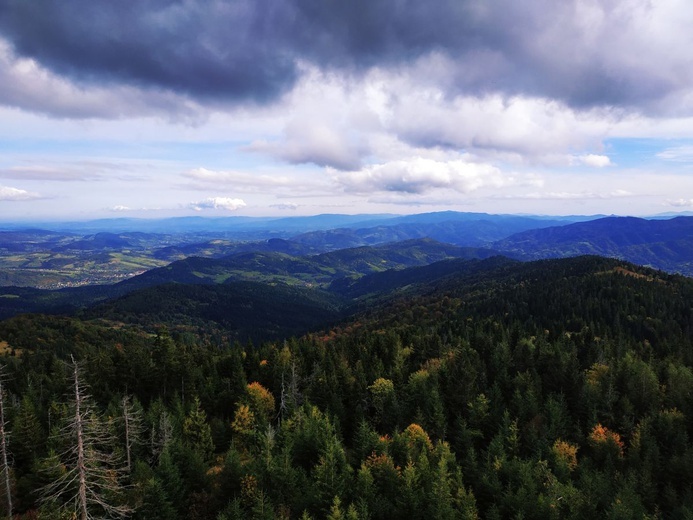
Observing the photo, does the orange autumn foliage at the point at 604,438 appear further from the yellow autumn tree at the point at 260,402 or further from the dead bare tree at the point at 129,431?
the dead bare tree at the point at 129,431

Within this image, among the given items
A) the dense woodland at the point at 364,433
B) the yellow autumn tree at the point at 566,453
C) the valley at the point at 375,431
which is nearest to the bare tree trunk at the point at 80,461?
the dense woodland at the point at 364,433

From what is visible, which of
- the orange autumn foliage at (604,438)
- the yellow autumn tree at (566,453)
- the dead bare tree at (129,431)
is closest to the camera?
the dead bare tree at (129,431)

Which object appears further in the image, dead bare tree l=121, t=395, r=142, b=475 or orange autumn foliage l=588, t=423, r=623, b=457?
orange autumn foliage l=588, t=423, r=623, b=457

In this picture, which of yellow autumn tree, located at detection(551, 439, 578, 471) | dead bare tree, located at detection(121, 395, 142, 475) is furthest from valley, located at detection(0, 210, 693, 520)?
dead bare tree, located at detection(121, 395, 142, 475)

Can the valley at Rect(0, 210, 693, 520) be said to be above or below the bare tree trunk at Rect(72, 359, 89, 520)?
below

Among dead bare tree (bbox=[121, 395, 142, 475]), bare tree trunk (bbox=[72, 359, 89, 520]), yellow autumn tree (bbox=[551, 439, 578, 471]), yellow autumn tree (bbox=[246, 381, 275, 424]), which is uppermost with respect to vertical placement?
bare tree trunk (bbox=[72, 359, 89, 520])

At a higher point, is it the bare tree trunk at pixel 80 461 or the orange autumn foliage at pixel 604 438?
Answer: the bare tree trunk at pixel 80 461

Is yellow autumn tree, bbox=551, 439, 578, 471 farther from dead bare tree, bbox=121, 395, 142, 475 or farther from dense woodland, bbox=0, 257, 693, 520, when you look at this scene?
dead bare tree, bbox=121, 395, 142, 475

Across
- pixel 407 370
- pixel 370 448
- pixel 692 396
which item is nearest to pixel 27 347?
pixel 407 370

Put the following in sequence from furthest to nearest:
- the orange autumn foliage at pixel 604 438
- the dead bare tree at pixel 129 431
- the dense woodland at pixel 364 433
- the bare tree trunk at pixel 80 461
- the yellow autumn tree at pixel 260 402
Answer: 1. the yellow autumn tree at pixel 260 402
2. the orange autumn foliage at pixel 604 438
3. the dead bare tree at pixel 129 431
4. the dense woodland at pixel 364 433
5. the bare tree trunk at pixel 80 461
